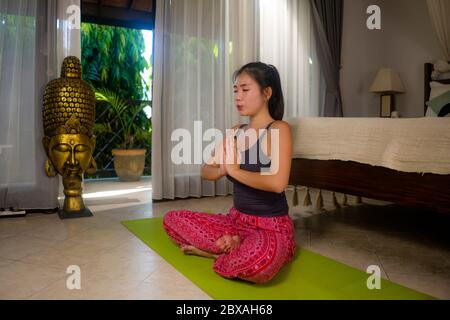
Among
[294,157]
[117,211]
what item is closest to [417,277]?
[294,157]

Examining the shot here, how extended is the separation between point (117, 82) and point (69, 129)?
9.09 ft

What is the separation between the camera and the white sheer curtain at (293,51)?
3680 mm

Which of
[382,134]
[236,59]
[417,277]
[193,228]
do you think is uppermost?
[236,59]

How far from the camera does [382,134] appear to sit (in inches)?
73.4

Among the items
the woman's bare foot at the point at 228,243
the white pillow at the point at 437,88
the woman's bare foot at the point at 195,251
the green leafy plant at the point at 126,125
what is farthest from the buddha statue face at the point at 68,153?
the white pillow at the point at 437,88

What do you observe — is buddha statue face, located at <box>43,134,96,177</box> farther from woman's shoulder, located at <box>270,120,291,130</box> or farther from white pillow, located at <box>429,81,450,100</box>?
white pillow, located at <box>429,81,450,100</box>

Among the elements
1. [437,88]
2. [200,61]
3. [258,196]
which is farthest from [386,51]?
[258,196]

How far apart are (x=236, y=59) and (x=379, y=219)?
6.02 feet

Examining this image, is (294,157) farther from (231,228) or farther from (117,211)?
(117,211)

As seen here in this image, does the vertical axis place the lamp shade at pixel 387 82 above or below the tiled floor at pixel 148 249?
above

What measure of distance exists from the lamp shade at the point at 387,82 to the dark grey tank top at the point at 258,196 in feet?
9.55

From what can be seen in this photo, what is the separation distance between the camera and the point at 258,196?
65.2 inches

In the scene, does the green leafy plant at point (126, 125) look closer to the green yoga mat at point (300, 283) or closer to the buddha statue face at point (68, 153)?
the buddha statue face at point (68, 153)

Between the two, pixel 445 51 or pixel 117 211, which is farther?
pixel 445 51
